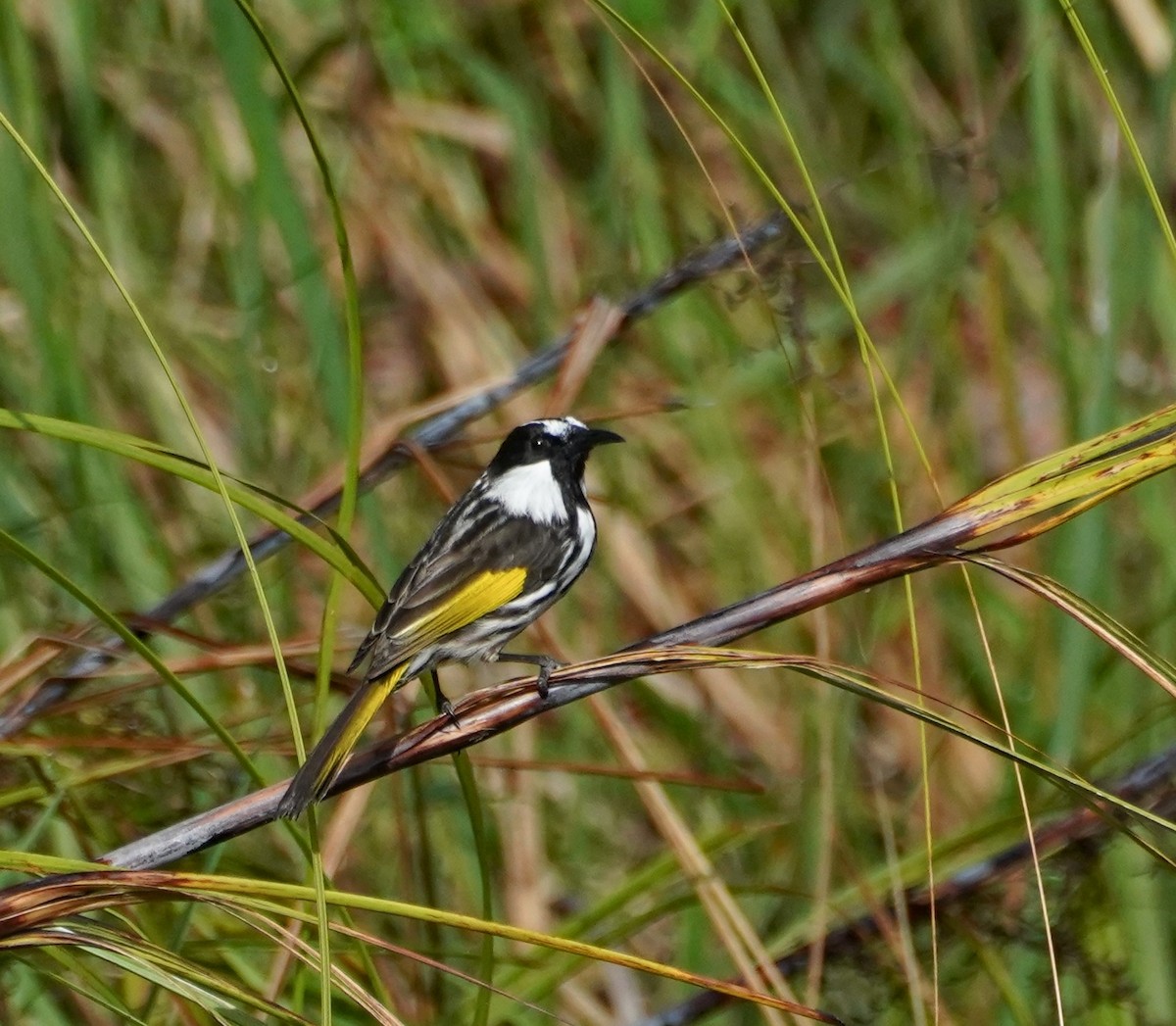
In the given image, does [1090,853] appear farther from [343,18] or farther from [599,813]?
[343,18]

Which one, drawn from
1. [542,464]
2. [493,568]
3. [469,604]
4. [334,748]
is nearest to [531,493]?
[542,464]

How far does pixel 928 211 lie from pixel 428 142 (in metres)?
1.37

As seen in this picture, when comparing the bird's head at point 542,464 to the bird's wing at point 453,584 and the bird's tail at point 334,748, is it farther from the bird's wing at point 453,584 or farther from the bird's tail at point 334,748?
the bird's tail at point 334,748

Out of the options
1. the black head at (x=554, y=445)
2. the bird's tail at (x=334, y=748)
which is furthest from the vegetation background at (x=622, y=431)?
the black head at (x=554, y=445)

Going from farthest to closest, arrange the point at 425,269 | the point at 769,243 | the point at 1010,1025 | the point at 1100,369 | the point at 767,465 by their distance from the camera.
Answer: the point at 767,465 → the point at 425,269 → the point at 1100,369 → the point at 1010,1025 → the point at 769,243

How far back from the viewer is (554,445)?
2.76 metres

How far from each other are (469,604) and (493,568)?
0.11 meters

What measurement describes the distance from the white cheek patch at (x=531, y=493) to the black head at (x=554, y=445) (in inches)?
0.7

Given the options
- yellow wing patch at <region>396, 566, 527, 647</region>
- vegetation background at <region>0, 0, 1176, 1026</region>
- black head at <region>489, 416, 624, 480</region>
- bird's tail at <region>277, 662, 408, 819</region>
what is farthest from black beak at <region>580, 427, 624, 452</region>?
bird's tail at <region>277, 662, 408, 819</region>

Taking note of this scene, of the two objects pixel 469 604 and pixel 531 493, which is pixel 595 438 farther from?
pixel 469 604

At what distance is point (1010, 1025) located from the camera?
2.35 meters

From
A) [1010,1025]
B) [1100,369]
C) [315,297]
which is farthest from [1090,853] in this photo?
[315,297]

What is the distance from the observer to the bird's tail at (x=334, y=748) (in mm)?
1454

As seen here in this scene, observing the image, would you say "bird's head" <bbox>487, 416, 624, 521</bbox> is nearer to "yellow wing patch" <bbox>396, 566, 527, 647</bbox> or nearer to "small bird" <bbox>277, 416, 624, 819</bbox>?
"small bird" <bbox>277, 416, 624, 819</bbox>
